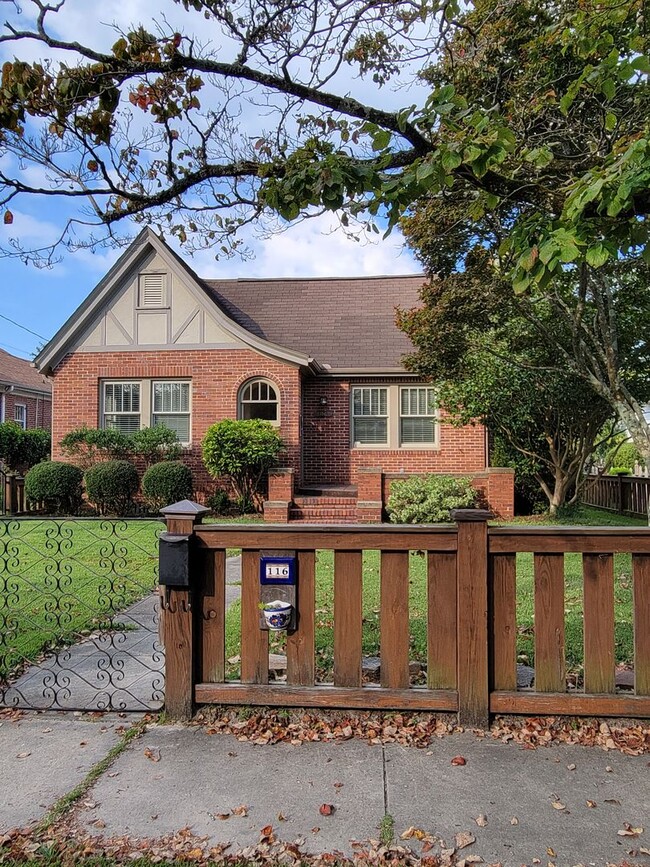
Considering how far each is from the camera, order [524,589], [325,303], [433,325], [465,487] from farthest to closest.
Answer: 1. [325,303]
2. [465,487]
3. [433,325]
4. [524,589]

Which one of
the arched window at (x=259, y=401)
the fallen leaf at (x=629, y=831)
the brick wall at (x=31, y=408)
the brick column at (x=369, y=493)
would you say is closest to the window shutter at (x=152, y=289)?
the arched window at (x=259, y=401)

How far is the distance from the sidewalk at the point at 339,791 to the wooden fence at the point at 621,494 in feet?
39.6

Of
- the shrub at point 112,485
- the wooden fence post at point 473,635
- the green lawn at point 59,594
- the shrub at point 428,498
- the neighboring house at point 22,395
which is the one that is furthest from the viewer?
the neighboring house at point 22,395

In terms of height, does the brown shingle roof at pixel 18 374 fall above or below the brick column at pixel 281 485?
above

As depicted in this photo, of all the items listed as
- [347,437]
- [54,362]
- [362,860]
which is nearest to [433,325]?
[347,437]

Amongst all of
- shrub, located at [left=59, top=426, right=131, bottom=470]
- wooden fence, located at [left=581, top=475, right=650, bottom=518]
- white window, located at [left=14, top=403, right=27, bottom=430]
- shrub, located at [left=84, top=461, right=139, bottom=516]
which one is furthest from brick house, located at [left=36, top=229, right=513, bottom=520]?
white window, located at [left=14, top=403, right=27, bottom=430]

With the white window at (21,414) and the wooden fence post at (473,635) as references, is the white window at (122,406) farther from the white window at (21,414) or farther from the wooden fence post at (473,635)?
the white window at (21,414)

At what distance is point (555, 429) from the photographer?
1186 cm

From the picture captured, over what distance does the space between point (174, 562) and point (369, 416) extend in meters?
11.1

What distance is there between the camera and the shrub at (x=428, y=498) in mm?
10781

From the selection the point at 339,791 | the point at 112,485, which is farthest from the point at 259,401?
the point at 339,791

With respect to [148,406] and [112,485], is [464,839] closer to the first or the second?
[112,485]

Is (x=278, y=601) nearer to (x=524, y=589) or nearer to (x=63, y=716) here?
(x=63, y=716)

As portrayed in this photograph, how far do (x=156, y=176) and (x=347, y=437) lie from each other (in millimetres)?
9995
